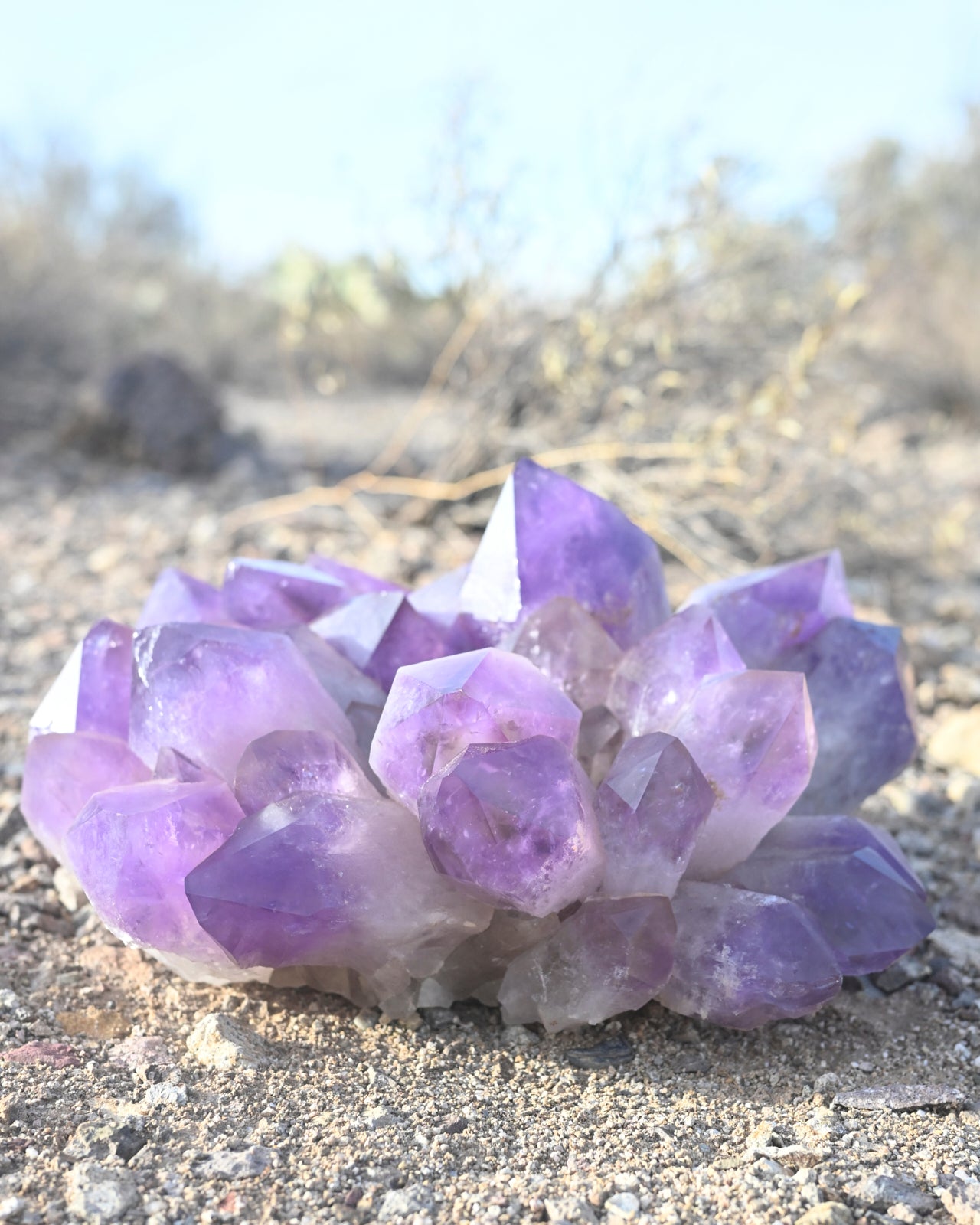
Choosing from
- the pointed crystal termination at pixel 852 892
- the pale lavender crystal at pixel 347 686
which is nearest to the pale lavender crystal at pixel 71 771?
the pale lavender crystal at pixel 347 686

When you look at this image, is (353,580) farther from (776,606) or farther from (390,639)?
(776,606)

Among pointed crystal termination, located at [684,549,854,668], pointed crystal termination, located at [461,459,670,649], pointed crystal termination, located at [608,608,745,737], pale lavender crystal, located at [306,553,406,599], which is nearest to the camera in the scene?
pointed crystal termination, located at [608,608,745,737]

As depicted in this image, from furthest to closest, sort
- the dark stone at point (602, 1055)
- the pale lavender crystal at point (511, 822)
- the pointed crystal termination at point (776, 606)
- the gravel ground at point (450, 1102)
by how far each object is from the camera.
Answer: the pointed crystal termination at point (776, 606) < the dark stone at point (602, 1055) < the pale lavender crystal at point (511, 822) < the gravel ground at point (450, 1102)

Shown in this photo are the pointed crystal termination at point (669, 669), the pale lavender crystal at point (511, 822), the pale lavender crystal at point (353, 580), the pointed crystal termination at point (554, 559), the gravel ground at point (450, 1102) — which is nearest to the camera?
the gravel ground at point (450, 1102)

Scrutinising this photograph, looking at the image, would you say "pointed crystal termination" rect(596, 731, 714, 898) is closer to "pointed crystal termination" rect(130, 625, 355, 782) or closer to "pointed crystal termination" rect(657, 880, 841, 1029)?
"pointed crystal termination" rect(657, 880, 841, 1029)

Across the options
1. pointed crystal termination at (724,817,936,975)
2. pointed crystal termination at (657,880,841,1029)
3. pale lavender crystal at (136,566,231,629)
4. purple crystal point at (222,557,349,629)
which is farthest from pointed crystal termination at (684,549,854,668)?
pale lavender crystal at (136,566,231,629)

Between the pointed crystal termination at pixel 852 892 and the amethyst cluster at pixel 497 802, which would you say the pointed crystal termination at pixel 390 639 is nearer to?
the amethyst cluster at pixel 497 802

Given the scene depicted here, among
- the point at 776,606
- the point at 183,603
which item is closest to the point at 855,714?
the point at 776,606
